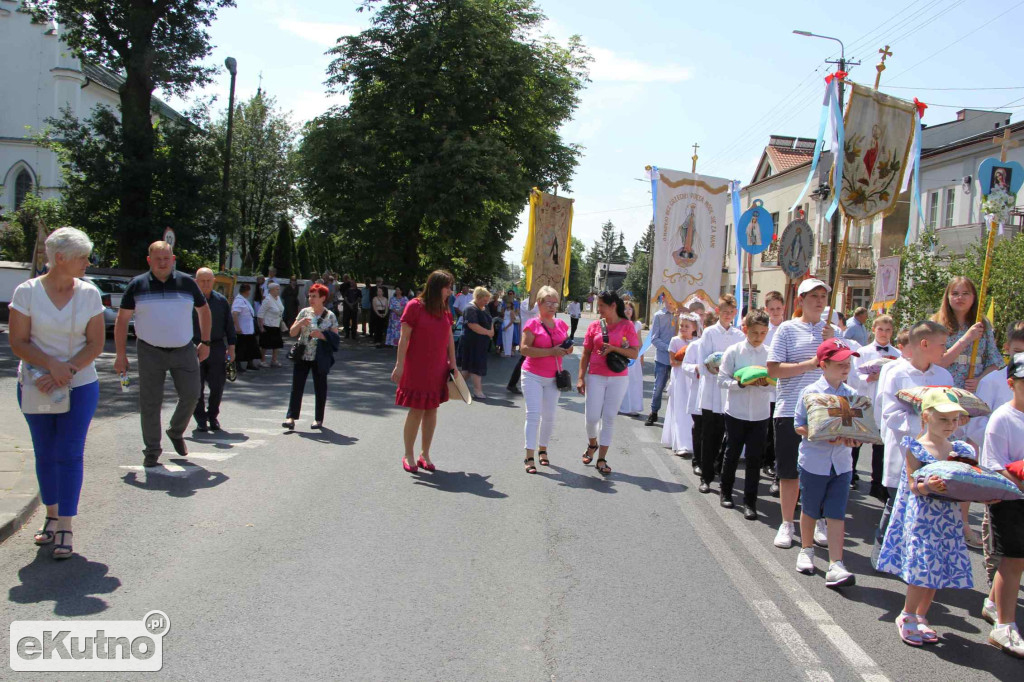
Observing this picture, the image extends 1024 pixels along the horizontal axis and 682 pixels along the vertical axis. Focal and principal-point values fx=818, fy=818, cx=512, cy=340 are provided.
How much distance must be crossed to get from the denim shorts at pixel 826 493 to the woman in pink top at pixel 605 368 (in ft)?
9.53

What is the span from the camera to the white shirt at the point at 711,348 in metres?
7.99

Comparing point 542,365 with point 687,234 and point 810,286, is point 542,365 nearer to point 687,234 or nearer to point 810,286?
point 810,286

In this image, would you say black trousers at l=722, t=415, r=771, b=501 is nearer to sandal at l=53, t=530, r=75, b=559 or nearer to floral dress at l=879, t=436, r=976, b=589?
floral dress at l=879, t=436, r=976, b=589

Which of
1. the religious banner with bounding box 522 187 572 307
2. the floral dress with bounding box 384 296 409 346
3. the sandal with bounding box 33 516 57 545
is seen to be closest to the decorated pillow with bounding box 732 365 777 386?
the sandal with bounding box 33 516 57 545

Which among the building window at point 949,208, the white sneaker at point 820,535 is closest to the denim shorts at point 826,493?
the white sneaker at point 820,535

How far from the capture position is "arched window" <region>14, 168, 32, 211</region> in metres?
47.6

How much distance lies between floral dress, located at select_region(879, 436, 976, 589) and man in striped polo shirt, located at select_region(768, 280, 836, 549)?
145 cm

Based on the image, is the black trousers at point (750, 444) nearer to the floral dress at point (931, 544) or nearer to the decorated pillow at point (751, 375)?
the decorated pillow at point (751, 375)

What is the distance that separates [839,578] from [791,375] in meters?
1.44

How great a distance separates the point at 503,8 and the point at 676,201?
1751cm

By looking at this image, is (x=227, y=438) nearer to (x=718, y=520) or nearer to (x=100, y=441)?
(x=100, y=441)

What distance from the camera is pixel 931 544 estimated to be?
4.32 metres

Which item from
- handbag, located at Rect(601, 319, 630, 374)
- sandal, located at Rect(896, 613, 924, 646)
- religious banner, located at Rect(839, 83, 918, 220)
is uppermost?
religious banner, located at Rect(839, 83, 918, 220)

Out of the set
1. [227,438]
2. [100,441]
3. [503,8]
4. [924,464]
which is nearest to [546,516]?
[924,464]
